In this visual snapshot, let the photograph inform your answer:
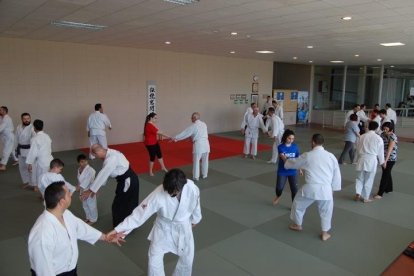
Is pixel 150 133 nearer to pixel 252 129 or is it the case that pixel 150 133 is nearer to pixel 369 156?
pixel 252 129

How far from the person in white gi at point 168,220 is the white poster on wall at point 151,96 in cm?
878

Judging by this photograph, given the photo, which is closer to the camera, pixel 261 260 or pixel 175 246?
pixel 175 246

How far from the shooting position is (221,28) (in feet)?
22.2

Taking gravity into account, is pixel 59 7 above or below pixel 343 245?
above

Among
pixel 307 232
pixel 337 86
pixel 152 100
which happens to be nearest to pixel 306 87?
pixel 337 86

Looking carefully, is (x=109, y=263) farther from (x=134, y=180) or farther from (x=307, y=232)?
(x=307, y=232)

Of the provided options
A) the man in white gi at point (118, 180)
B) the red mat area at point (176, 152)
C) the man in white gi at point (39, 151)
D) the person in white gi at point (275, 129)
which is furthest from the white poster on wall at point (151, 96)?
the man in white gi at point (118, 180)

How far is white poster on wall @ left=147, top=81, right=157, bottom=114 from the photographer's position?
37.4 ft

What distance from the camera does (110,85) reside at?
10508 mm

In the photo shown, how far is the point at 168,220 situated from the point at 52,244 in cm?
102

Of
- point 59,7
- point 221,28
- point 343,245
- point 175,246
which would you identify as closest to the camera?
point 175,246

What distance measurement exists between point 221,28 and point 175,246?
498 centimetres

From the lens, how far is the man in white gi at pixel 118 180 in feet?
13.7

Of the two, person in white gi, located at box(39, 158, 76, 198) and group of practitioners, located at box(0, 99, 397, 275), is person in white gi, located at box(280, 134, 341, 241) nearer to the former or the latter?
group of practitioners, located at box(0, 99, 397, 275)
